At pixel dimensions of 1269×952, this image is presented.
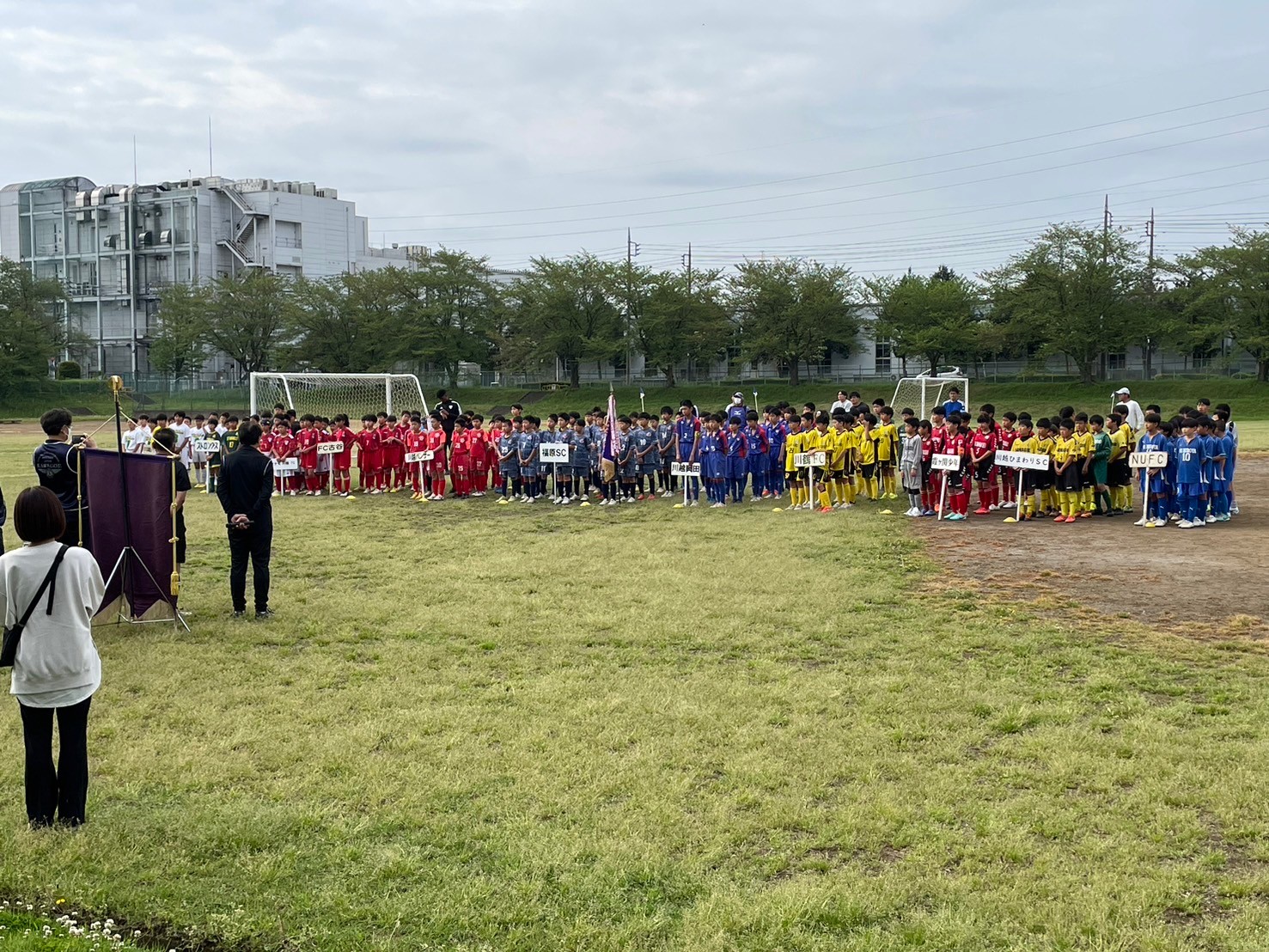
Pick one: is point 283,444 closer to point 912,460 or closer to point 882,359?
point 912,460

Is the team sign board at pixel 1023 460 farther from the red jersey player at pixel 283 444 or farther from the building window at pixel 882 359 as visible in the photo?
the building window at pixel 882 359

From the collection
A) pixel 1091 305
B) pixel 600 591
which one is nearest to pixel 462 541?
pixel 600 591

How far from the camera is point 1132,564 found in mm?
12539

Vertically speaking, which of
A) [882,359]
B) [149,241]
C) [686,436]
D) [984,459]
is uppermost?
[149,241]

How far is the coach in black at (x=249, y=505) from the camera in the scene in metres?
9.97

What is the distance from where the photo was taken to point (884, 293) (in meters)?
58.1

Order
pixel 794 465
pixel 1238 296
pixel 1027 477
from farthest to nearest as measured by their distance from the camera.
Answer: pixel 1238 296 < pixel 794 465 < pixel 1027 477

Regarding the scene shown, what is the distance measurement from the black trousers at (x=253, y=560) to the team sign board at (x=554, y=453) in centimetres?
972

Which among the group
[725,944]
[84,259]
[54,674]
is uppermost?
[84,259]

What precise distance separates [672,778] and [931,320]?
52642 mm

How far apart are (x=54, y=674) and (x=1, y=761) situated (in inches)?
68.6

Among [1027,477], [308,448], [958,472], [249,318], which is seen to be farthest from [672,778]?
[249,318]

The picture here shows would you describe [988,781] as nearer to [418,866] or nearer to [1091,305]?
[418,866]

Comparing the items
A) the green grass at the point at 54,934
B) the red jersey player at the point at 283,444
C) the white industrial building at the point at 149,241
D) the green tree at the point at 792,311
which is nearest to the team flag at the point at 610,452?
the red jersey player at the point at 283,444
